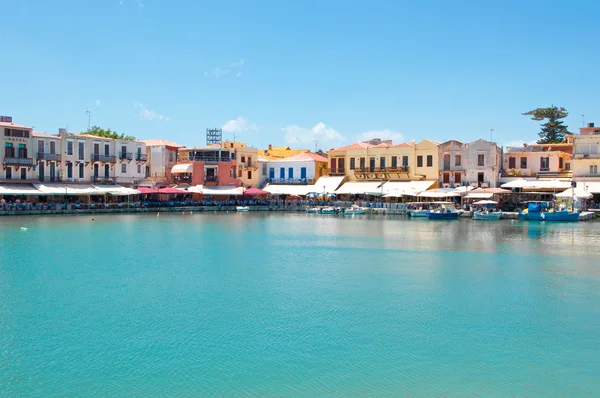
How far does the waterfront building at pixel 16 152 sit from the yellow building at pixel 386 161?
1219 inches

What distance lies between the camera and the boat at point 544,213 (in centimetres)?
4594

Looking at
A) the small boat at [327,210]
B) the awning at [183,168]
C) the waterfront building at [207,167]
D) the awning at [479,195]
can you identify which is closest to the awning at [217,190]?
the waterfront building at [207,167]

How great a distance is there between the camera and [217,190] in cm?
6106

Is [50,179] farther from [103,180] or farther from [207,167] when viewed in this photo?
[207,167]

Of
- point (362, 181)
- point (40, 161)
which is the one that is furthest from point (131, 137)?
point (362, 181)

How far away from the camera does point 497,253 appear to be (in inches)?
1162

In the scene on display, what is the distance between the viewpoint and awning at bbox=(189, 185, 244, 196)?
198ft

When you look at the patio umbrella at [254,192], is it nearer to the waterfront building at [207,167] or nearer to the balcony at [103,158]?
the waterfront building at [207,167]

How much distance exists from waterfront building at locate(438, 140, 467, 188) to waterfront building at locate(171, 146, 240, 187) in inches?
901

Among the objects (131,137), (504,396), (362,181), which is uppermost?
(131,137)

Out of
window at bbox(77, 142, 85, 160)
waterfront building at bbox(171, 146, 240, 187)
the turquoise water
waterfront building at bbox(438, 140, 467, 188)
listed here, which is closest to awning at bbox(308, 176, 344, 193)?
waterfront building at bbox(171, 146, 240, 187)

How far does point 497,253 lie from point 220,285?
15.6m

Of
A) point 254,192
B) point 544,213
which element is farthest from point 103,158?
point 544,213

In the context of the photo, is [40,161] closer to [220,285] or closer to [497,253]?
[220,285]
